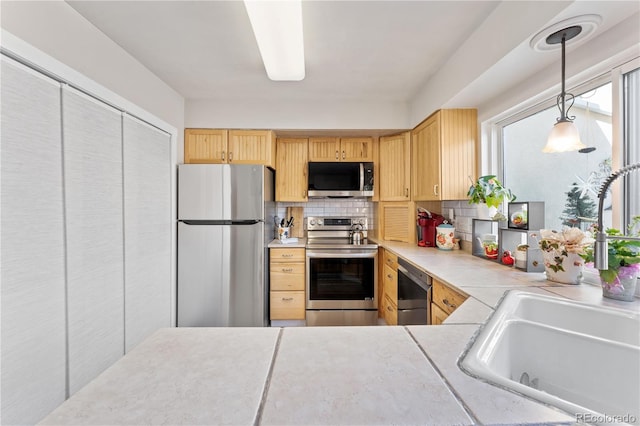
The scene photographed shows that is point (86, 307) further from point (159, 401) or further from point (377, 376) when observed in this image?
point (377, 376)

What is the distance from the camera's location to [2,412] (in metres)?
1.04

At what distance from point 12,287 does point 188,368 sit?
1.06 m

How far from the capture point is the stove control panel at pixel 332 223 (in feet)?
11.5

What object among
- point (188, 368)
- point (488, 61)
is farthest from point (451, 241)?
point (188, 368)

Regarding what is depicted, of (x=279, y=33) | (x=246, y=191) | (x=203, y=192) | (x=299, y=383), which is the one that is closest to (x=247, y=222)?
(x=246, y=191)

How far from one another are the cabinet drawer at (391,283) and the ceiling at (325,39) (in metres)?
1.66

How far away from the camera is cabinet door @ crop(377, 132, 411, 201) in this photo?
3020 millimetres

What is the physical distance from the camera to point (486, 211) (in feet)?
6.81

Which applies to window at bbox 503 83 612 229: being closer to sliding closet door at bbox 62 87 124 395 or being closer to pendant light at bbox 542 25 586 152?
pendant light at bbox 542 25 586 152

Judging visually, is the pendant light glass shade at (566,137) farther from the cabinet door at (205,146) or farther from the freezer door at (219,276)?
the cabinet door at (205,146)

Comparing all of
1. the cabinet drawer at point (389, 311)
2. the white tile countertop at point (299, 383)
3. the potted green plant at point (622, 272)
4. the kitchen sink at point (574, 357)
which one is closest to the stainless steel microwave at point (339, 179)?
the cabinet drawer at point (389, 311)

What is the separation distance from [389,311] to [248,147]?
2192mm

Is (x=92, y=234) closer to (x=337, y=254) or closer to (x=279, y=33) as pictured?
(x=279, y=33)

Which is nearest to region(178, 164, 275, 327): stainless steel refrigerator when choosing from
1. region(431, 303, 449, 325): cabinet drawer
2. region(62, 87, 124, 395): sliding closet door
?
region(62, 87, 124, 395): sliding closet door
